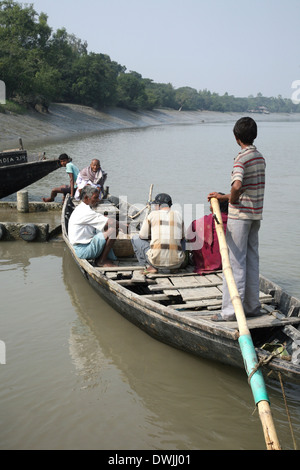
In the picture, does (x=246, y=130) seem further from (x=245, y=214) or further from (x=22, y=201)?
(x=22, y=201)

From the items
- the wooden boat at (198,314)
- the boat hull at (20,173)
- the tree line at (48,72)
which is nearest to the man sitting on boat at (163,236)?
the wooden boat at (198,314)

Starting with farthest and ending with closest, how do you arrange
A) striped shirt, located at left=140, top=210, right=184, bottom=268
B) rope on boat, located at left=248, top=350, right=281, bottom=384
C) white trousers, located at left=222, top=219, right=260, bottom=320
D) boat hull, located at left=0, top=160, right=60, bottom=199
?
boat hull, located at left=0, top=160, right=60, bottom=199 < striped shirt, located at left=140, top=210, right=184, bottom=268 < white trousers, located at left=222, top=219, right=260, bottom=320 < rope on boat, located at left=248, top=350, right=281, bottom=384

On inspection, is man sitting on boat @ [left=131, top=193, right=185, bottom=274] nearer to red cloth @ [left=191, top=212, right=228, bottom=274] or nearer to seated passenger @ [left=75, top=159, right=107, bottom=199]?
red cloth @ [left=191, top=212, right=228, bottom=274]

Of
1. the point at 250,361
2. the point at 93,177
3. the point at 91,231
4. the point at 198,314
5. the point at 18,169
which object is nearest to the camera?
the point at 250,361

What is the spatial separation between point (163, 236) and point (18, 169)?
7.81 m

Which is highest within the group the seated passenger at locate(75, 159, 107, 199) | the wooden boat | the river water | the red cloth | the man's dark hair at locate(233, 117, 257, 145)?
the man's dark hair at locate(233, 117, 257, 145)

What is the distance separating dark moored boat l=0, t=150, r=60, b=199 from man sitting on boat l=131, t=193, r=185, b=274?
735 centimetres

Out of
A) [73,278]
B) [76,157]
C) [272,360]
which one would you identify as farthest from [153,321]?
[76,157]

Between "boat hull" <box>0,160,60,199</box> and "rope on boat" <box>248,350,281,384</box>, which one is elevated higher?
"boat hull" <box>0,160,60,199</box>

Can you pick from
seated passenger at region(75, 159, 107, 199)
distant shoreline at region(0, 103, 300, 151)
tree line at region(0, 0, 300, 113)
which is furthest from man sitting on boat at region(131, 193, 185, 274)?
tree line at region(0, 0, 300, 113)

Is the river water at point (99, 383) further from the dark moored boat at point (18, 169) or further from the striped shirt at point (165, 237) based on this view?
the dark moored boat at point (18, 169)

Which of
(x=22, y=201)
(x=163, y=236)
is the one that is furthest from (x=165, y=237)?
(x=22, y=201)

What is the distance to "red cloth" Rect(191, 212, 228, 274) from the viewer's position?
5484 mm

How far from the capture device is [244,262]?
4.30m
